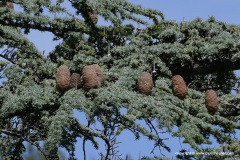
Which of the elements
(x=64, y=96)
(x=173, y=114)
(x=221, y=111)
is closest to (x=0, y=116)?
(x=64, y=96)

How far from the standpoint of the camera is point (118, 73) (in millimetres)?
5277

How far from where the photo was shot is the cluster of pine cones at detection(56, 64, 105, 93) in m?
4.78

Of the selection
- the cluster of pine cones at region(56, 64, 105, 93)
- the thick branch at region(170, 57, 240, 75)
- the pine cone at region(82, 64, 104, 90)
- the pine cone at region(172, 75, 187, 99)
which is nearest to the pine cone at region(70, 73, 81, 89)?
the cluster of pine cones at region(56, 64, 105, 93)

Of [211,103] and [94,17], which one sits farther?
[94,17]

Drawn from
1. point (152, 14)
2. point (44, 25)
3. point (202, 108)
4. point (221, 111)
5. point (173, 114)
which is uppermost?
point (152, 14)

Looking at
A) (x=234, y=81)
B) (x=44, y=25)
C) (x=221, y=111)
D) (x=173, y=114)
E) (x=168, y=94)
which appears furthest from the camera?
(x=234, y=81)

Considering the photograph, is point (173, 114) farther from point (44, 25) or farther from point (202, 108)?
point (44, 25)

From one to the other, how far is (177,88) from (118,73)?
0.61 metres

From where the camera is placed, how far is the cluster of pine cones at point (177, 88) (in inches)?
192

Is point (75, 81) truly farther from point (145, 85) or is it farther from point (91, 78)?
point (145, 85)

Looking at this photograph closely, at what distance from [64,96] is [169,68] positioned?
1.50m

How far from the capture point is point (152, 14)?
607 cm

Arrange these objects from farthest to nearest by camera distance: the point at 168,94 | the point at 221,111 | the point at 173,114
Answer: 1. the point at 221,111
2. the point at 168,94
3. the point at 173,114

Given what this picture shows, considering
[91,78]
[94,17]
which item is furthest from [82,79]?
[94,17]
